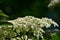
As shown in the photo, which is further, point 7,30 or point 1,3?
point 1,3

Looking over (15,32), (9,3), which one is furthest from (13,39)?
(9,3)

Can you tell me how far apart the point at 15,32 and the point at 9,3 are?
1133 mm

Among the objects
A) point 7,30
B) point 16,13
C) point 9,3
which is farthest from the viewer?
point 16,13

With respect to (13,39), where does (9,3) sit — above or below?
above

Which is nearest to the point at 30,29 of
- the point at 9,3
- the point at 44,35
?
the point at 44,35

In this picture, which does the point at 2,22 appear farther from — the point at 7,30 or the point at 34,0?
the point at 34,0

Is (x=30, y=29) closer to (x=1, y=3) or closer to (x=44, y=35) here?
(x=44, y=35)

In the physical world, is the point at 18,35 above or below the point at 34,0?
below

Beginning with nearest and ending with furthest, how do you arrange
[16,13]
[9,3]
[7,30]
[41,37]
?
[7,30], [41,37], [9,3], [16,13]

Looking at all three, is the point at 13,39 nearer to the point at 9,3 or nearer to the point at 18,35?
the point at 18,35

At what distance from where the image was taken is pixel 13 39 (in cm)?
93

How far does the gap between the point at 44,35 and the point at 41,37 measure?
0.04m

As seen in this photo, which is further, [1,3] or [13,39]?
[1,3]

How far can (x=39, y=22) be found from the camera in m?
0.94
